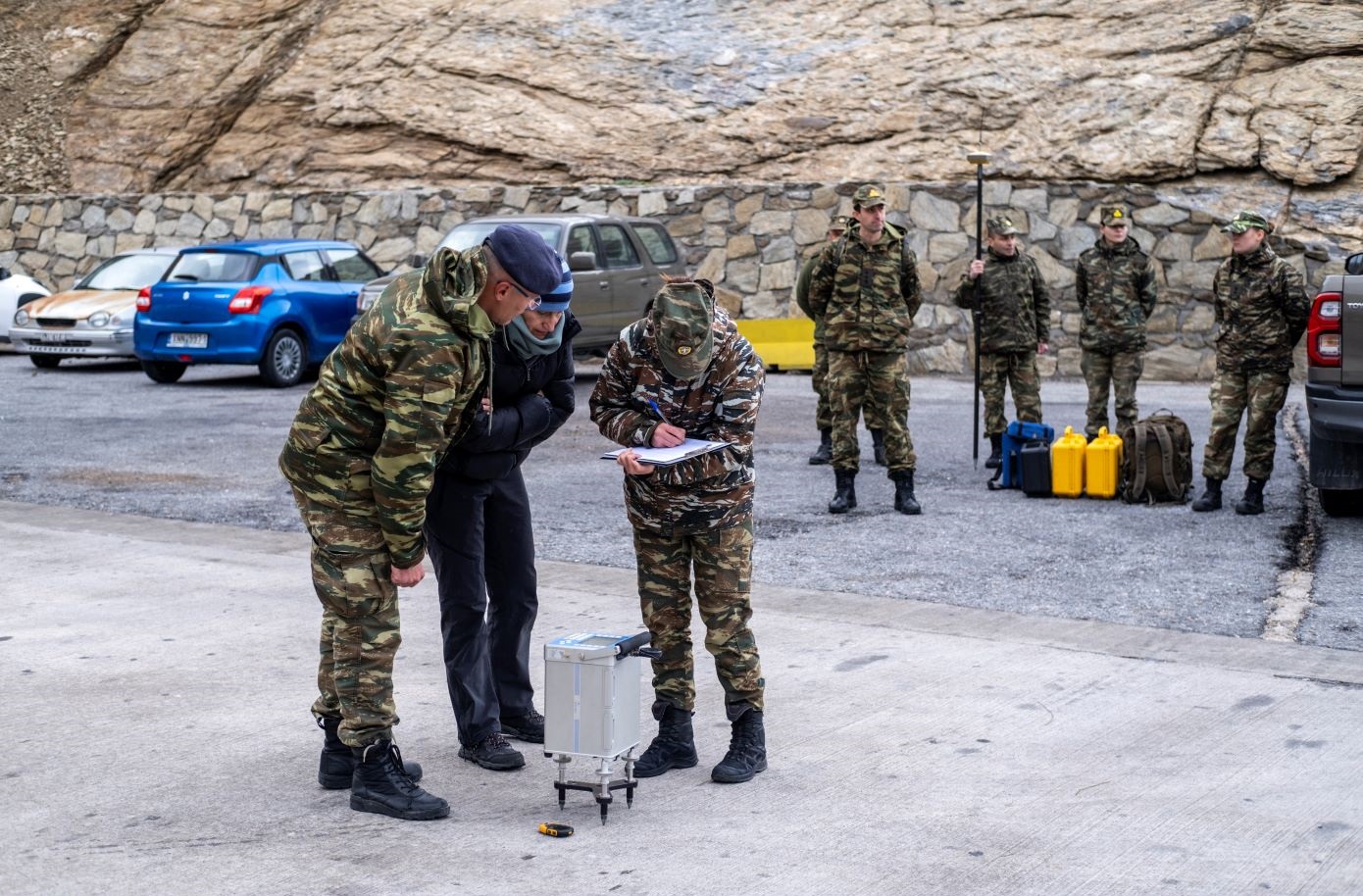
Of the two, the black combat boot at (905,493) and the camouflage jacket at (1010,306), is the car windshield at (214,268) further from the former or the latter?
the black combat boot at (905,493)

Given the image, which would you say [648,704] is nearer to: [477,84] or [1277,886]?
[1277,886]

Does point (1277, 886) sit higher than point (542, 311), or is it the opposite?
point (542, 311)

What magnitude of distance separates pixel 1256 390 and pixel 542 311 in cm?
646

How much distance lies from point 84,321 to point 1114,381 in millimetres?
12911

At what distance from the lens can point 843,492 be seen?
1036 cm

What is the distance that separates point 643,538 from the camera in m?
5.33

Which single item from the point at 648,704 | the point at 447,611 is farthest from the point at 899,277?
the point at 447,611

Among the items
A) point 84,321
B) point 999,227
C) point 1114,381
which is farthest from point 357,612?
point 84,321

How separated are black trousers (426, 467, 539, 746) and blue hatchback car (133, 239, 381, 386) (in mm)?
13437

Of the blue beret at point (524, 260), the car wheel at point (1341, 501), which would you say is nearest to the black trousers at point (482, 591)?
the blue beret at point (524, 260)

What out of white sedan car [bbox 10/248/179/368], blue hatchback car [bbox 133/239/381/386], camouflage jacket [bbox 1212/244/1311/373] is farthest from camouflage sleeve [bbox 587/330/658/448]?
white sedan car [bbox 10/248/179/368]

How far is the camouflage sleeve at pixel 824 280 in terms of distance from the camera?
10680 millimetres

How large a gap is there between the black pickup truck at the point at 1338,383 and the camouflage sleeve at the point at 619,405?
5451mm

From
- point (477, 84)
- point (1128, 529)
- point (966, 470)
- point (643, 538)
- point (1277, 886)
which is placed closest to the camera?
point (1277, 886)
